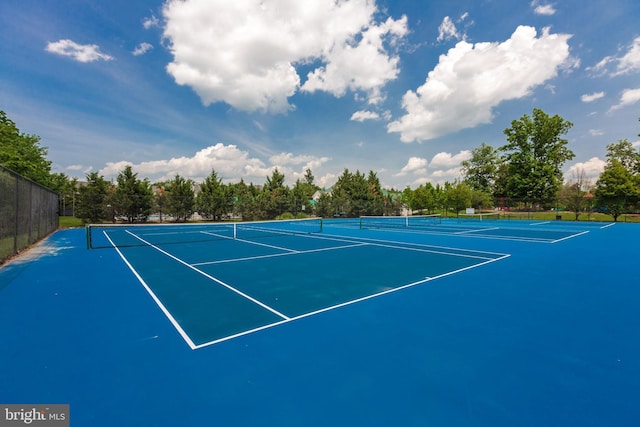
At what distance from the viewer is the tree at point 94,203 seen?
24703 millimetres

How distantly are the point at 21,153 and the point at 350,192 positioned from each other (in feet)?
121

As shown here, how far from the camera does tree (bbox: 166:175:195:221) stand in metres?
29.2

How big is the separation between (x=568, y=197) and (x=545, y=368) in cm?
4100

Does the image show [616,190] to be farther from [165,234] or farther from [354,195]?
[165,234]

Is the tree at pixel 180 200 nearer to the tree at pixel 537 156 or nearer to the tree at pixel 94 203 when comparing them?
the tree at pixel 94 203

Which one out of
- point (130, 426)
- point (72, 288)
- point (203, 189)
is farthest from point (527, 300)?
point (203, 189)

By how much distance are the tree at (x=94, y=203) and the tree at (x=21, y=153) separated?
370 centimetres

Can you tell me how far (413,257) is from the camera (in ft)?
31.4

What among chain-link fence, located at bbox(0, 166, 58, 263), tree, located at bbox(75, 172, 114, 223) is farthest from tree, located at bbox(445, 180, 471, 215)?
chain-link fence, located at bbox(0, 166, 58, 263)

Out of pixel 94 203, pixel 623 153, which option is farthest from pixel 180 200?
pixel 623 153

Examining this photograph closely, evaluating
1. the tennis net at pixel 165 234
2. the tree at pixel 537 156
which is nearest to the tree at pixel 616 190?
the tree at pixel 537 156

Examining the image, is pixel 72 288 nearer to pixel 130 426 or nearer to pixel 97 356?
pixel 97 356

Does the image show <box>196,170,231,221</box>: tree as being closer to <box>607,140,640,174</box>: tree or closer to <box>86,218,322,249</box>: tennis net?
<box>86,218,322,249</box>: tennis net

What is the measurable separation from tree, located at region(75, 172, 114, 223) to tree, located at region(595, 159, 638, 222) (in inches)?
2020
